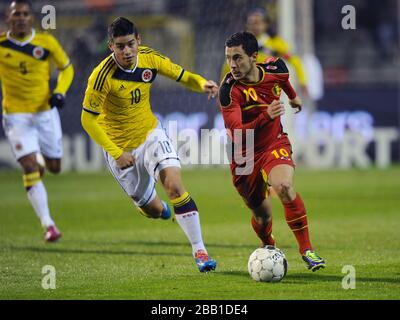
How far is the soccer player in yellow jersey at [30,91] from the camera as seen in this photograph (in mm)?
11055

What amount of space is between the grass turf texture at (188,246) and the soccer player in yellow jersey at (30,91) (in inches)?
42.4

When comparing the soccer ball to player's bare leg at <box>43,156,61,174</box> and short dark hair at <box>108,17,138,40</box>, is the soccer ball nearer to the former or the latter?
short dark hair at <box>108,17,138,40</box>

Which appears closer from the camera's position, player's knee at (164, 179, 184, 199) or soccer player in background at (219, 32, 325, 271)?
soccer player in background at (219, 32, 325, 271)

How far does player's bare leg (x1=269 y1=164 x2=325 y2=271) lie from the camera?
303 inches

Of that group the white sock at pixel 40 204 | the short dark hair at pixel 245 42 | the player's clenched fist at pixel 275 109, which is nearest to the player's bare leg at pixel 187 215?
the player's clenched fist at pixel 275 109

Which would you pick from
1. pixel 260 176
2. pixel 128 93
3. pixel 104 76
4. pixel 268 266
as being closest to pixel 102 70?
pixel 104 76

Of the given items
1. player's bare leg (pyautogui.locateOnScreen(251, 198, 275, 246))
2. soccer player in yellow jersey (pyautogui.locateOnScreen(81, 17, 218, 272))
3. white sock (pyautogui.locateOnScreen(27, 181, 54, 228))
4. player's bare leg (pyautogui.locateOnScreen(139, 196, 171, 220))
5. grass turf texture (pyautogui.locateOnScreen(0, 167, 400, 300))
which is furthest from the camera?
white sock (pyautogui.locateOnScreen(27, 181, 54, 228))

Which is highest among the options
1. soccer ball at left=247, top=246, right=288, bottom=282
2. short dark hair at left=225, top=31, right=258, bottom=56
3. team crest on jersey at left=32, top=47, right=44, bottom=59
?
team crest on jersey at left=32, top=47, right=44, bottom=59

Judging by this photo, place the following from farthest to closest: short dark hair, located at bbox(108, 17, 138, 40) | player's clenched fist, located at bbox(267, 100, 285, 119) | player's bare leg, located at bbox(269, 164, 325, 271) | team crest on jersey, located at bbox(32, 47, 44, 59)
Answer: team crest on jersey, located at bbox(32, 47, 44, 59) < short dark hair, located at bbox(108, 17, 138, 40) < player's bare leg, located at bbox(269, 164, 325, 271) < player's clenched fist, located at bbox(267, 100, 285, 119)

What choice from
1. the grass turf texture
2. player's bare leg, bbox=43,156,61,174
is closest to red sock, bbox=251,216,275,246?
the grass turf texture

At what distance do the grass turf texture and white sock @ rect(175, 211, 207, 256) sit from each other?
27 centimetres

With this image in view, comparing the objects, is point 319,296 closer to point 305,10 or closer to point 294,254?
point 294,254

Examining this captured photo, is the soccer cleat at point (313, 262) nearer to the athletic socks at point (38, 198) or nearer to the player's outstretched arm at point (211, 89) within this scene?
the player's outstretched arm at point (211, 89)

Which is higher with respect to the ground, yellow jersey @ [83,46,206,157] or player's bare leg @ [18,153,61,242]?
yellow jersey @ [83,46,206,157]
